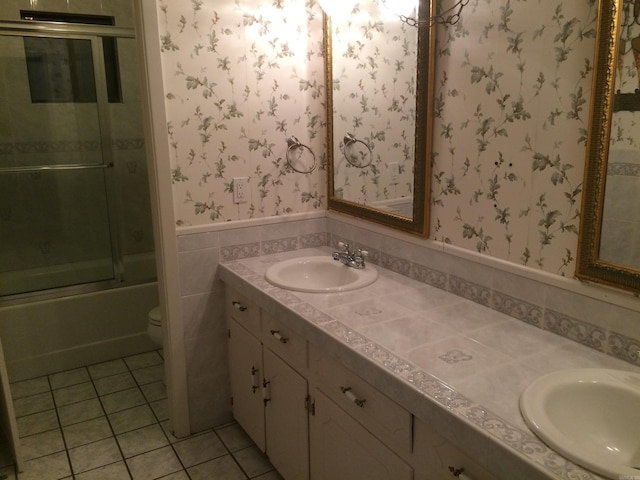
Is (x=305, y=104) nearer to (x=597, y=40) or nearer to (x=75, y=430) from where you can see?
(x=597, y=40)

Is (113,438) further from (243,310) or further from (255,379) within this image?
(243,310)

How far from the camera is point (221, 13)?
2.03 meters

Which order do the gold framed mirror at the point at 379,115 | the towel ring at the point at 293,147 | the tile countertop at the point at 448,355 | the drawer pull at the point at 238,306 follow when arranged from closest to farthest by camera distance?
the tile countertop at the point at 448,355, the gold framed mirror at the point at 379,115, the drawer pull at the point at 238,306, the towel ring at the point at 293,147

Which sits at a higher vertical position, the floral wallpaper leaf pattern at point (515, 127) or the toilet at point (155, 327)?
the floral wallpaper leaf pattern at point (515, 127)

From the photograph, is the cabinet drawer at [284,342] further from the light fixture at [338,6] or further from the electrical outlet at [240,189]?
the light fixture at [338,6]

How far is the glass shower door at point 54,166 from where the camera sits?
3158mm

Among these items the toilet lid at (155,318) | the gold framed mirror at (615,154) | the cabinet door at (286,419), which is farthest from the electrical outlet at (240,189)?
the gold framed mirror at (615,154)

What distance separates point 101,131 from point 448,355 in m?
2.84

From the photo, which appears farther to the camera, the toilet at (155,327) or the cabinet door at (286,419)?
the toilet at (155,327)

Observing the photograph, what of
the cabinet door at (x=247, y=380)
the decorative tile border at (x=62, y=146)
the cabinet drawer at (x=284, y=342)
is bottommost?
the cabinet door at (x=247, y=380)

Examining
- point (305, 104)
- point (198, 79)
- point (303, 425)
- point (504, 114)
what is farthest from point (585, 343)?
point (198, 79)

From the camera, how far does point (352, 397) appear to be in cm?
140

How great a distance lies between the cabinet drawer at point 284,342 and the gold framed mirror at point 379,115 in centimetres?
60

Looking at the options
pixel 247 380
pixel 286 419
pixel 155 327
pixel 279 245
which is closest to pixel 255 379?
pixel 247 380
